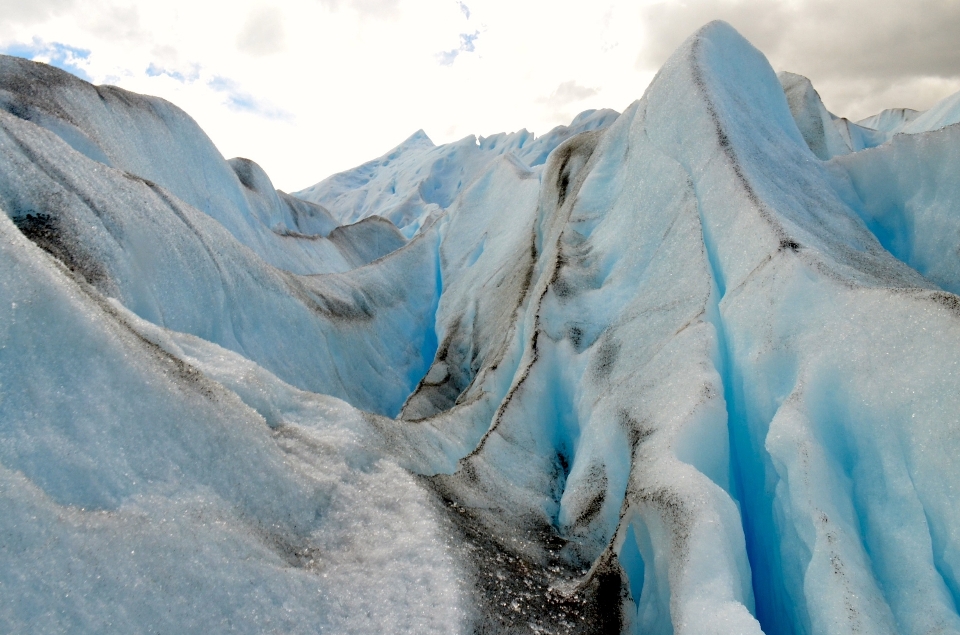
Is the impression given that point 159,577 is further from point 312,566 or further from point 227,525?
point 312,566

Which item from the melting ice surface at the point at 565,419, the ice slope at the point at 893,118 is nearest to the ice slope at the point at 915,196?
the melting ice surface at the point at 565,419

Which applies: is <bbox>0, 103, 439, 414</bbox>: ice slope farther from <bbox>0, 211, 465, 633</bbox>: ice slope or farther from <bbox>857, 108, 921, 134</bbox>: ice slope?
<bbox>857, 108, 921, 134</bbox>: ice slope

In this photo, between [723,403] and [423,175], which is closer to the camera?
[723,403]

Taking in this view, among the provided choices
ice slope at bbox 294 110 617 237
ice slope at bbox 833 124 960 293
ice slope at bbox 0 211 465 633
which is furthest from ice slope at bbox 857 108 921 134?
ice slope at bbox 0 211 465 633

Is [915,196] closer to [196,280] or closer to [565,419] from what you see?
[565,419]

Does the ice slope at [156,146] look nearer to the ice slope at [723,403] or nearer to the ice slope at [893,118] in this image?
the ice slope at [723,403]

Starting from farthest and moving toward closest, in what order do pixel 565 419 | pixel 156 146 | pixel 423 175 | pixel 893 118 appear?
pixel 423 175, pixel 893 118, pixel 156 146, pixel 565 419

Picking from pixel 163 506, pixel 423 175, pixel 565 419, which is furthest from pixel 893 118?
pixel 163 506

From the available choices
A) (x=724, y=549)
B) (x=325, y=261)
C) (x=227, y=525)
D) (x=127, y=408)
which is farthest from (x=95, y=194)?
(x=325, y=261)
